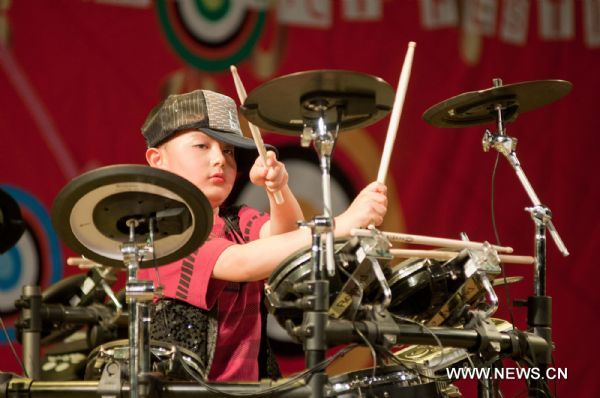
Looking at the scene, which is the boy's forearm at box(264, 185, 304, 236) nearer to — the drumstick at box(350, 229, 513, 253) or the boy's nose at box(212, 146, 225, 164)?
the boy's nose at box(212, 146, 225, 164)

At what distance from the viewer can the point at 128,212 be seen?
193 cm

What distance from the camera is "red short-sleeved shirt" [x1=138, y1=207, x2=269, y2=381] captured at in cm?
224

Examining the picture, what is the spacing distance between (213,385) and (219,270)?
1.18ft

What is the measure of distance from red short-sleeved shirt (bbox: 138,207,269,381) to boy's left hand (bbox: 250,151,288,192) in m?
0.20

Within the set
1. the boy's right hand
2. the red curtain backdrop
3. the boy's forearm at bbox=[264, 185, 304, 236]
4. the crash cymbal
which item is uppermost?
the red curtain backdrop

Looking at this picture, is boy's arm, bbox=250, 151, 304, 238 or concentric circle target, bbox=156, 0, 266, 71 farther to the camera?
concentric circle target, bbox=156, 0, 266, 71

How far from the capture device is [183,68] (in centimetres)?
350

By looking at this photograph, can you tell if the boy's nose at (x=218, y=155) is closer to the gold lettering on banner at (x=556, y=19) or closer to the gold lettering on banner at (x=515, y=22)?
the gold lettering on banner at (x=515, y=22)

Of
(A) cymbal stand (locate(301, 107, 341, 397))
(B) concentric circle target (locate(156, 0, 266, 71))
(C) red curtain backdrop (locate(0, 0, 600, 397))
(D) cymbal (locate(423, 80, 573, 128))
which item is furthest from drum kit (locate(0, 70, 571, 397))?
(B) concentric circle target (locate(156, 0, 266, 71))

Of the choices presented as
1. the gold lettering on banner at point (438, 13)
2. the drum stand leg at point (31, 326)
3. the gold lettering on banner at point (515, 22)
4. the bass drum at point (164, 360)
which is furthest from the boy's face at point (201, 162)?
the gold lettering on banner at point (515, 22)

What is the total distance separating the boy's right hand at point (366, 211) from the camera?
2.05 m

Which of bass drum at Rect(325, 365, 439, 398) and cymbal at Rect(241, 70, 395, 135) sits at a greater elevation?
cymbal at Rect(241, 70, 395, 135)

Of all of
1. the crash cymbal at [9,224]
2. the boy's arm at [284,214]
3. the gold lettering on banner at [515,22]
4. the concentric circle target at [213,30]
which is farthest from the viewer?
the gold lettering on banner at [515,22]

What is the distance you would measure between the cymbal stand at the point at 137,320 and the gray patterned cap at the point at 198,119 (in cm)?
54
